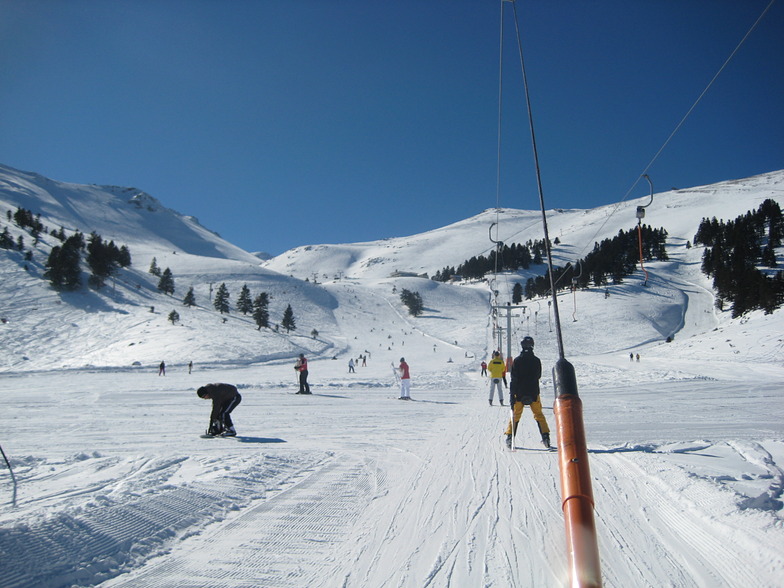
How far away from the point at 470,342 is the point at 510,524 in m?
64.8

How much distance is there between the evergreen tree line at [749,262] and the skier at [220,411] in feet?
193

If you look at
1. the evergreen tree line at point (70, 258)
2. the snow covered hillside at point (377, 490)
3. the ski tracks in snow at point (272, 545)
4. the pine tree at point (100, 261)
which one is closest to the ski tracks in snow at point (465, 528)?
the snow covered hillside at point (377, 490)

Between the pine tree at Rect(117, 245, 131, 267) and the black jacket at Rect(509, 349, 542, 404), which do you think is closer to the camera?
the black jacket at Rect(509, 349, 542, 404)

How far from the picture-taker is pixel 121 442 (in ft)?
27.0

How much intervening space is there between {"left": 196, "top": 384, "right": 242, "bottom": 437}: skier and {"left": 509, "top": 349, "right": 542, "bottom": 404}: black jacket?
5.66 m

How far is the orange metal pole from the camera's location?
5.85ft

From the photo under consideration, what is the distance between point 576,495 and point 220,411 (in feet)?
27.2

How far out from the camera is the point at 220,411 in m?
8.75

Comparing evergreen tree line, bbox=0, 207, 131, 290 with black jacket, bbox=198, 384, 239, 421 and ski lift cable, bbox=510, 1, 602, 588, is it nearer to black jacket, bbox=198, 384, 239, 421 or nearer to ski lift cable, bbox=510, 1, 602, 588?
black jacket, bbox=198, 384, 239, 421

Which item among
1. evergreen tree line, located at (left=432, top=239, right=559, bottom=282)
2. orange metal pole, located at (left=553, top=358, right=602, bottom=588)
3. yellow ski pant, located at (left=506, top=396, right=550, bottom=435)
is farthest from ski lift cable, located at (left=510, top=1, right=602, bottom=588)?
evergreen tree line, located at (left=432, top=239, right=559, bottom=282)

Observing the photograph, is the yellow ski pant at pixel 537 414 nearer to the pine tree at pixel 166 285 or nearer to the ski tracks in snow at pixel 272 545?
the ski tracks in snow at pixel 272 545

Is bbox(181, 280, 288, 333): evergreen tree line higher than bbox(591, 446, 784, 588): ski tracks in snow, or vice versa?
bbox(181, 280, 288, 333): evergreen tree line

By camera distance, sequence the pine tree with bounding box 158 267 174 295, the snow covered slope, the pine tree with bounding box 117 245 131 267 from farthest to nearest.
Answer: the pine tree with bounding box 117 245 131 267 → the pine tree with bounding box 158 267 174 295 → the snow covered slope

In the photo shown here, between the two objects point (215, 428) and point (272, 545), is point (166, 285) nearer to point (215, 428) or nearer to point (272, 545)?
point (215, 428)
